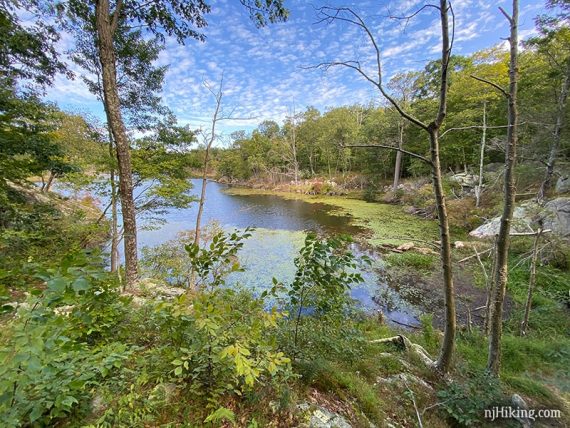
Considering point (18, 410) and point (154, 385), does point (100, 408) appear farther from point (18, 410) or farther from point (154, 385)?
point (18, 410)

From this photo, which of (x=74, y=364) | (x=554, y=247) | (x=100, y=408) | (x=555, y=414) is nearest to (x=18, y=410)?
(x=74, y=364)

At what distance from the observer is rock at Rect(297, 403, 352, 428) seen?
158 centimetres

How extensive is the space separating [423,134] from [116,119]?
20.7 metres

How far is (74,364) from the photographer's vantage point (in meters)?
1.10

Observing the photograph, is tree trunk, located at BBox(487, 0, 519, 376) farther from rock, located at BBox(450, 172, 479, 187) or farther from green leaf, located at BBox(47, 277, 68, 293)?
rock, located at BBox(450, 172, 479, 187)

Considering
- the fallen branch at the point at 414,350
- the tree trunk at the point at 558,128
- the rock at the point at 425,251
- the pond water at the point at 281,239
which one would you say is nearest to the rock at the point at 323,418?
the pond water at the point at 281,239

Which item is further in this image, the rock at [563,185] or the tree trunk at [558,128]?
the rock at [563,185]

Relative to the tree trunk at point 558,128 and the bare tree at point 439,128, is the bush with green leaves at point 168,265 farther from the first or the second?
the tree trunk at point 558,128

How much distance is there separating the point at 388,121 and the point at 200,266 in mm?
21991

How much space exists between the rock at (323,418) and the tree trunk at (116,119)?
Answer: 10.4 ft

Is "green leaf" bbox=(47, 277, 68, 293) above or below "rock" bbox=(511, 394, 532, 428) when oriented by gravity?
above

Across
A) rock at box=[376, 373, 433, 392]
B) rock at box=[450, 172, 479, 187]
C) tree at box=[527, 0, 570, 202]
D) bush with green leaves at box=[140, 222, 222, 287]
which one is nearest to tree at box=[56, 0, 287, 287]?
bush with green leaves at box=[140, 222, 222, 287]

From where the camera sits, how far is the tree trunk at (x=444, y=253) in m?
2.12

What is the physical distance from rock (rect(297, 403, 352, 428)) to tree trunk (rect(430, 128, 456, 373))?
58.2 inches
